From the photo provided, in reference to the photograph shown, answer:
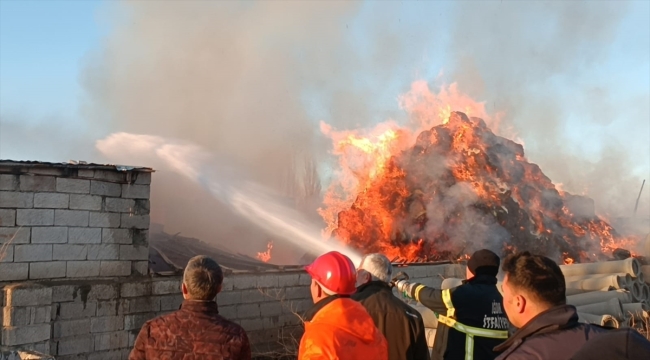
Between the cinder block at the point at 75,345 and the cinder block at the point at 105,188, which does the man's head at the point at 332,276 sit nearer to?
the cinder block at the point at 75,345

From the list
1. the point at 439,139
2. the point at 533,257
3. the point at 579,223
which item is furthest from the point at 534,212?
the point at 533,257

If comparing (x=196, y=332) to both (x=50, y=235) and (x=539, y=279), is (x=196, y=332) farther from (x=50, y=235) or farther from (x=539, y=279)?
(x=50, y=235)

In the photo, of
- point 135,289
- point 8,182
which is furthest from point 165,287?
point 8,182

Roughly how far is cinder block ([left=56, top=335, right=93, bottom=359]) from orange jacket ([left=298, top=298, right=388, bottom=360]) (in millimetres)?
6179

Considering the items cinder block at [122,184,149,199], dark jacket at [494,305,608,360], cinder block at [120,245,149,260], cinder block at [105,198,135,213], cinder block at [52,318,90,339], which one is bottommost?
cinder block at [52,318,90,339]

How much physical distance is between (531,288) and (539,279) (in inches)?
2.0

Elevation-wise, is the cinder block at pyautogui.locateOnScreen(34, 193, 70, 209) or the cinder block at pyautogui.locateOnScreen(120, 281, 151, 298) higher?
the cinder block at pyautogui.locateOnScreen(34, 193, 70, 209)

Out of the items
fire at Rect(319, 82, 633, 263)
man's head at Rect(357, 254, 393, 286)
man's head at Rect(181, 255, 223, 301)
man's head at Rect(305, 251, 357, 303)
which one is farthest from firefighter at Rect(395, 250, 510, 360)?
fire at Rect(319, 82, 633, 263)

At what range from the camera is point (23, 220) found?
7.88 metres

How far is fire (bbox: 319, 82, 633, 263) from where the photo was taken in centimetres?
1614

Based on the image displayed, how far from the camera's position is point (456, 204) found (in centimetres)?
1623

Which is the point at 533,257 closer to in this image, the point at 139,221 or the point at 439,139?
the point at 139,221

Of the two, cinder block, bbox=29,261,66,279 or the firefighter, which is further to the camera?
cinder block, bbox=29,261,66,279

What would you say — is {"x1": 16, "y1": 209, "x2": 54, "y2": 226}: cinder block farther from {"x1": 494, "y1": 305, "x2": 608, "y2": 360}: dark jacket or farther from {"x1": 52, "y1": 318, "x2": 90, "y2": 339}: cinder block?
{"x1": 494, "y1": 305, "x2": 608, "y2": 360}: dark jacket
